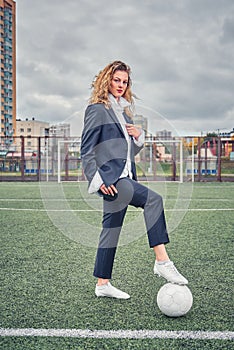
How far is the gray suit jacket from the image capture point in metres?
3.35

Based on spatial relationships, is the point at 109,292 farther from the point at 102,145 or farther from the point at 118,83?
the point at 118,83

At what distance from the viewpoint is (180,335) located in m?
2.68

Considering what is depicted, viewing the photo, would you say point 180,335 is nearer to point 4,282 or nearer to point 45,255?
point 4,282

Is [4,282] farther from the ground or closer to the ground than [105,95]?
closer to the ground

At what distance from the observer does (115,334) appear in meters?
2.69

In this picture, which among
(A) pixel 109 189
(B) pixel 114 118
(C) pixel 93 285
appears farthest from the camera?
(C) pixel 93 285

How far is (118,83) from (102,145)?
0.43 m

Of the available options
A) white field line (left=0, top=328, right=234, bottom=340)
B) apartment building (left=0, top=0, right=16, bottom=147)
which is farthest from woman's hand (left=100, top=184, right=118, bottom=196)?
apartment building (left=0, top=0, right=16, bottom=147)

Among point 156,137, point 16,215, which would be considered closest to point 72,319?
point 16,215

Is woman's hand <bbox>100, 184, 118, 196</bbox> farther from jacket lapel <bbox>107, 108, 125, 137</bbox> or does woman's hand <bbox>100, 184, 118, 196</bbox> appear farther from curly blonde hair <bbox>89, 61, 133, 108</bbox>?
curly blonde hair <bbox>89, 61, 133, 108</bbox>

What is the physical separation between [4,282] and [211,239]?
2.78 metres

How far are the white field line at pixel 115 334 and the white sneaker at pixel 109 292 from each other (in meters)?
0.71

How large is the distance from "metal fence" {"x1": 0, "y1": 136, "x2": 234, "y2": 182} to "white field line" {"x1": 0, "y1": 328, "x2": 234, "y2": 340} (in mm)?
18458

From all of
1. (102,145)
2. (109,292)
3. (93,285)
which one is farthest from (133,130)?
(93,285)
